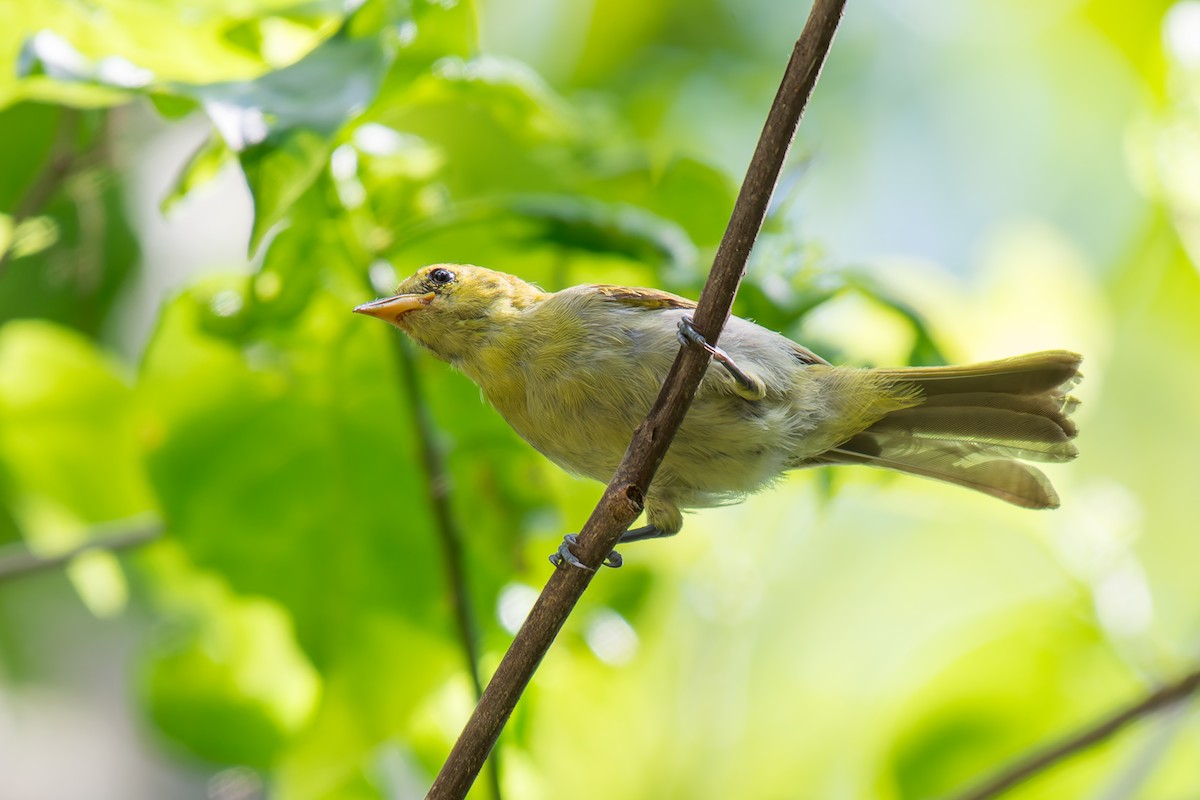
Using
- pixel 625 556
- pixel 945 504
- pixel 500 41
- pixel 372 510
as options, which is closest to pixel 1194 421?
pixel 945 504

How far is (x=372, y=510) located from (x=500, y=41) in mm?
1896

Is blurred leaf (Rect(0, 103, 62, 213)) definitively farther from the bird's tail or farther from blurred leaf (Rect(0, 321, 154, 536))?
the bird's tail

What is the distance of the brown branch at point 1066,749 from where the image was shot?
2143mm

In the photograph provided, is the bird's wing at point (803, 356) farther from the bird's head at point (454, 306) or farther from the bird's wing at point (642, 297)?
the bird's head at point (454, 306)

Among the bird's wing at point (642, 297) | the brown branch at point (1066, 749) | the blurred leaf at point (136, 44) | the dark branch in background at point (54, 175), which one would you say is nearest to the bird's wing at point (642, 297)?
the bird's wing at point (642, 297)

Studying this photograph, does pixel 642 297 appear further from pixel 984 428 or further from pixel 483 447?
pixel 984 428

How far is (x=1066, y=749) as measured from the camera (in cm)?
216

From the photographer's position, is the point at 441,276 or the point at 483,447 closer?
the point at 483,447

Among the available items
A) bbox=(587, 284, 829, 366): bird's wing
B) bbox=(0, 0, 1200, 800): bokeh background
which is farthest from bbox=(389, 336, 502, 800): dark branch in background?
bbox=(587, 284, 829, 366): bird's wing

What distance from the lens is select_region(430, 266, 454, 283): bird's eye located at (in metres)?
2.59

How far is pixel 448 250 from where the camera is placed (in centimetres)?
267

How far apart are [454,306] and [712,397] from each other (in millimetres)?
582

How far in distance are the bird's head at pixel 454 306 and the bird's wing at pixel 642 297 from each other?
233 millimetres

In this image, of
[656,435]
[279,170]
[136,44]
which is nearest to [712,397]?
[656,435]
